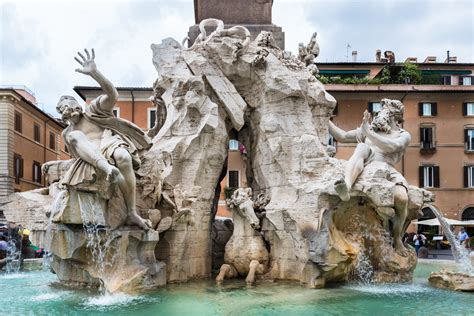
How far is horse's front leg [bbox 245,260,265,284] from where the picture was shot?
31.7 ft

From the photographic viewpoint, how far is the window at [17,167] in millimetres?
34731

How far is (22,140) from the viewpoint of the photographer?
3631 centimetres

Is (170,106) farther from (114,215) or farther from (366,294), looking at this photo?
(366,294)

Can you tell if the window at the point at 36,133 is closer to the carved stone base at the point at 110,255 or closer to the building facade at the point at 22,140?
the building facade at the point at 22,140

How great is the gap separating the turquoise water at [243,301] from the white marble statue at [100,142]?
56.0 inches

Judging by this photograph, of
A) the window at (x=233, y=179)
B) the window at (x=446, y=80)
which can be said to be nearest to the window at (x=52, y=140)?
the window at (x=233, y=179)

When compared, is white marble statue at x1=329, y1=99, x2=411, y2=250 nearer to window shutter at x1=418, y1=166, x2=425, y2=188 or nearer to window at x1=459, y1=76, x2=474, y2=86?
window shutter at x1=418, y1=166, x2=425, y2=188

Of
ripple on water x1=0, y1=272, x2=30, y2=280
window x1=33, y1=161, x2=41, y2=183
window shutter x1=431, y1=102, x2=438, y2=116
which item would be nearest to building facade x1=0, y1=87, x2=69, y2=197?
window x1=33, y1=161, x2=41, y2=183

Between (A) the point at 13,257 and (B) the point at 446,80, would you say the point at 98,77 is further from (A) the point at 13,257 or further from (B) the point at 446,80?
(B) the point at 446,80

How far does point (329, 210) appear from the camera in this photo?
9352 millimetres

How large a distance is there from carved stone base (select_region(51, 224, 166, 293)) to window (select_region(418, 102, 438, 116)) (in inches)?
1113

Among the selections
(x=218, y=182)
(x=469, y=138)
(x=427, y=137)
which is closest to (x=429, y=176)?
(x=427, y=137)

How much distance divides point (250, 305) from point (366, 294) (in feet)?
6.85

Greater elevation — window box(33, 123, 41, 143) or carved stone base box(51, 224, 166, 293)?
window box(33, 123, 41, 143)
